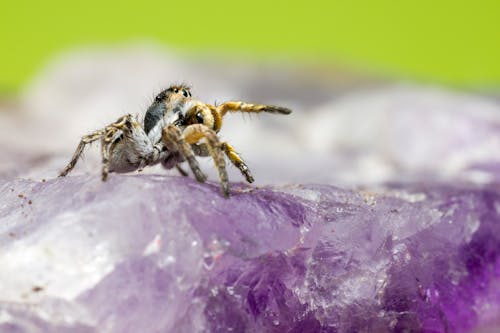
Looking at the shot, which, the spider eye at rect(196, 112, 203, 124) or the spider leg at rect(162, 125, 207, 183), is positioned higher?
the spider eye at rect(196, 112, 203, 124)

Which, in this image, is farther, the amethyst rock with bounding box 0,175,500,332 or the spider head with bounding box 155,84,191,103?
the spider head with bounding box 155,84,191,103

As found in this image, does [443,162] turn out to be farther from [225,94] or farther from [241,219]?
[241,219]

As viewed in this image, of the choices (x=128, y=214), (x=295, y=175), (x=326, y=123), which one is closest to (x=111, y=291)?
(x=128, y=214)

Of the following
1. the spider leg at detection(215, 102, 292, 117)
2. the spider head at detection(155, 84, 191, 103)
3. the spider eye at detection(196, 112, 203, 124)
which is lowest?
the spider eye at detection(196, 112, 203, 124)

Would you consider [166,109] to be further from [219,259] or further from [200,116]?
[219,259]

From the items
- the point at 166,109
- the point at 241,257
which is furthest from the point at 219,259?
the point at 166,109

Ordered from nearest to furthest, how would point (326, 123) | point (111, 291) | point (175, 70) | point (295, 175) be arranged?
point (111, 291)
point (295, 175)
point (326, 123)
point (175, 70)

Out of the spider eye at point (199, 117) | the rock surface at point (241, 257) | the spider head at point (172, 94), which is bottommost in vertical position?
the rock surface at point (241, 257)
